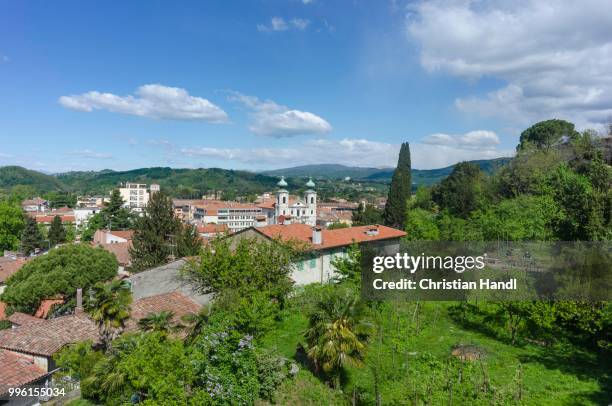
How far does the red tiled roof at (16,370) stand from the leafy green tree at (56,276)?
9.51 metres

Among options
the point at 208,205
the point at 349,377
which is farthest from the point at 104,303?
the point at 208,205

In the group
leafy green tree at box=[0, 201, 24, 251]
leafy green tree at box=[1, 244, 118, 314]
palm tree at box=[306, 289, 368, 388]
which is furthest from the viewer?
leafy green tree at box=[0, 201, 24, 251]

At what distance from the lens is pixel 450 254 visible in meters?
24.9

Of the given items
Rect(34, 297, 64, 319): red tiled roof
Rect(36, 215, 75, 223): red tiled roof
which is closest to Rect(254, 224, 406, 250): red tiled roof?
Rect(34, 297, 64, 319): red tiled roof

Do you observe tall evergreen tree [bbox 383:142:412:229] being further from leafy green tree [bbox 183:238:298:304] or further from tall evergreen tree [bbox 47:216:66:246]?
tall evergreen tree [bbox 47:216:66:246]

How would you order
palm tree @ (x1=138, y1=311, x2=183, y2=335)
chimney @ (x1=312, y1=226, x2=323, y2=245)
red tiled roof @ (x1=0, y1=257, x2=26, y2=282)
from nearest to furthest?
1. palm tree @ (x1=138, y1=311, x2=183, y2=335)
2. chimney @ (x1=312, y1=226, x2=323, y2=245)
3. red tiled roof @ (x1=0, y1=257, x2=26, y2=282)

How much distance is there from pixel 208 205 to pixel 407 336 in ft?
353

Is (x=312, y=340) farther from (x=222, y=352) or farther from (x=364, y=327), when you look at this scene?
(x=222, y=352)

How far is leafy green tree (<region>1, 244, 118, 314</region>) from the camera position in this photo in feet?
88.7

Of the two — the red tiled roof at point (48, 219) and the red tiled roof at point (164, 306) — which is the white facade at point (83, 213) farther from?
the red tiled roof at point (164, 306)

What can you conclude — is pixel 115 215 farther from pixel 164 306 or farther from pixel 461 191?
pixel 164 306

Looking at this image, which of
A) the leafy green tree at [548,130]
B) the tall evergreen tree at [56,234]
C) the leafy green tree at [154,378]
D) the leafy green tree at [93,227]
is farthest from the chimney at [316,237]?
the leafy green tree at [93,227]

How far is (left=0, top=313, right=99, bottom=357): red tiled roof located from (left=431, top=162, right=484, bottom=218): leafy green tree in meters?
46.0

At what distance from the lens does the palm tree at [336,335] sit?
38.2ft
